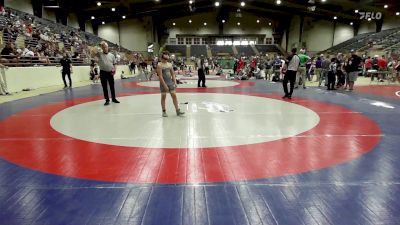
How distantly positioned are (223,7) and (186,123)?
4313 centimetres

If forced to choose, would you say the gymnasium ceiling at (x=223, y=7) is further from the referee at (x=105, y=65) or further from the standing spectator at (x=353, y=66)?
the referee at (x=105, y=65)

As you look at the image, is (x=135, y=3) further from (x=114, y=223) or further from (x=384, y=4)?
(x=114, y=223)

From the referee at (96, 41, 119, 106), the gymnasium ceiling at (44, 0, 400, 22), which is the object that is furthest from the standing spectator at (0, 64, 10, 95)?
the gymnasium ceiling at (44, 0, 400, 22)

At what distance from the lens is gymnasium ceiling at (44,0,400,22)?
33.6 m

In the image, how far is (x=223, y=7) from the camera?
4534cm

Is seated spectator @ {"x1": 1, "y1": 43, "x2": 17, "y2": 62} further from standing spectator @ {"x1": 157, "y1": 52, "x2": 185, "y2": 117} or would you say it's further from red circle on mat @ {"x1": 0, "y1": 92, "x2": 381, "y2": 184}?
standing spectator @ {"x1": 157, "y1": 52, "x2": 185, "y2": 117}

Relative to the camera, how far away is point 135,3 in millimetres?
37875

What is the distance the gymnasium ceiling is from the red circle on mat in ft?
103

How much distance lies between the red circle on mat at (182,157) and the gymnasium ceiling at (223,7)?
31280 mm

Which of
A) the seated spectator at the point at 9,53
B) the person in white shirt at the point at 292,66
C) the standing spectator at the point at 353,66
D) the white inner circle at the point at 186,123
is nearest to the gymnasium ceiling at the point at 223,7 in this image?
the seated spectator at the point at 9,53

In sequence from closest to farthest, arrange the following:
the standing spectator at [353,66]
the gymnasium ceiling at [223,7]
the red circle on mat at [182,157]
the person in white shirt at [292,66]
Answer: the red circle on mat at [182,157]
the person in white shirt at [292,66]
the standing spectator at [353,66]
the gymnasium ceiling at [223,7]

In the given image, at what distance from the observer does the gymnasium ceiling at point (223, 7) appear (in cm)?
3359

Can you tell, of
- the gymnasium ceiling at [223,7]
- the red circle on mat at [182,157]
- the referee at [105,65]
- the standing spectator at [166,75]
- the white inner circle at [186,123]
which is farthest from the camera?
the gymnasium ceiling at [223,7]

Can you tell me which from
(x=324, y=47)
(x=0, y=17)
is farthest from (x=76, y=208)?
(x=324, y=47)
